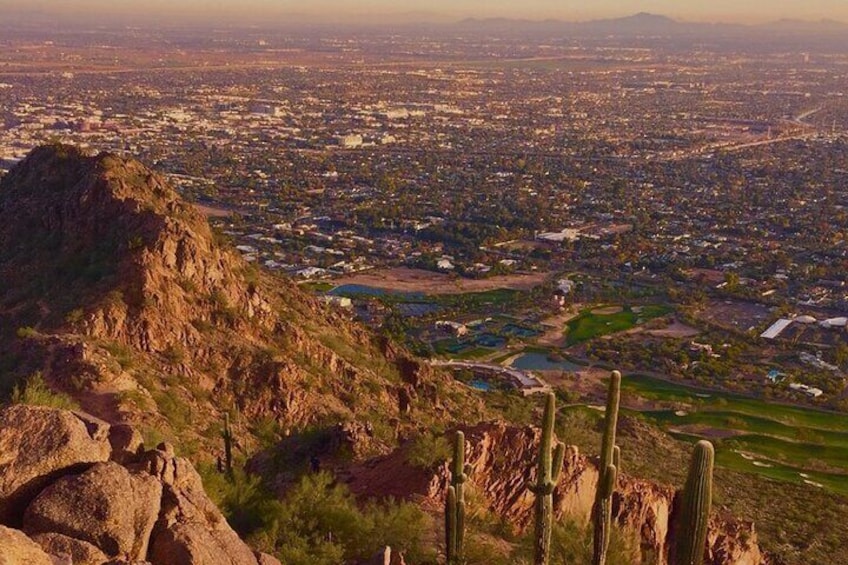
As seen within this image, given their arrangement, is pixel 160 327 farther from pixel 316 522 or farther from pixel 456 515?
pixel 456 515

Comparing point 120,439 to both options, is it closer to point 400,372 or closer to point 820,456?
point 400,372

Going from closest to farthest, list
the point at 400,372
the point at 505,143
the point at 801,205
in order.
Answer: the point at 400,372 → the point at 801,205 → the point at 505,143

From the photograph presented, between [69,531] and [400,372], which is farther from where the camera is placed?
[400,372]

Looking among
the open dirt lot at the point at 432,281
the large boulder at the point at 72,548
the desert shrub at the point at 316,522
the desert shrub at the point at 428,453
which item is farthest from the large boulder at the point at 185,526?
the open dirt lot at the point at 432,281

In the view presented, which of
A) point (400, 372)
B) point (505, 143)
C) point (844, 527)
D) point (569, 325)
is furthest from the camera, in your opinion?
point (505, 143)

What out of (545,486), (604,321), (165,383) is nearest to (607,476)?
(545,486)

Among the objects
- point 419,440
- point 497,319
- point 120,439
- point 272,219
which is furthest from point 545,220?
point 120,439

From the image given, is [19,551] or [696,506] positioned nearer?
[19,551]

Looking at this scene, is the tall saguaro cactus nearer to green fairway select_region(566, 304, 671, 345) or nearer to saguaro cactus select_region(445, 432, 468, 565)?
saguaro cactus select_region(445, 432, 468, 565)
